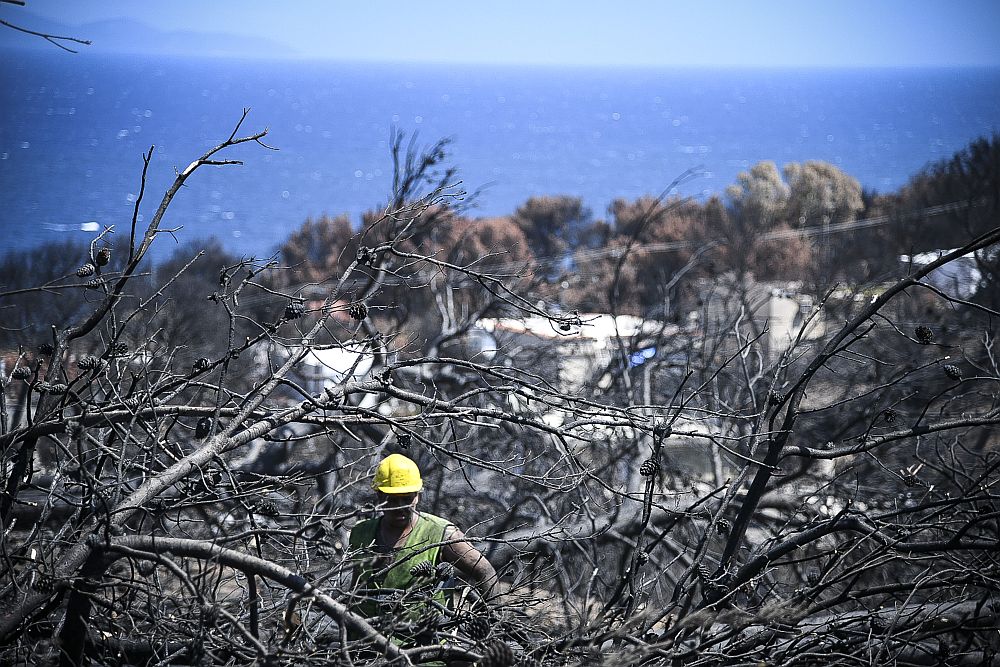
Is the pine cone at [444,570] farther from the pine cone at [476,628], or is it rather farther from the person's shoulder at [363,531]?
the person's shoulder at [363,531]

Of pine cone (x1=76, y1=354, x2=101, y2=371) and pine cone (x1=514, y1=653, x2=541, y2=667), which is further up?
pine cone (x1=76, y1=354, x2=101, y2=371)

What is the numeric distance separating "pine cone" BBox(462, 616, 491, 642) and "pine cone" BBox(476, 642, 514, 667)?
1.05 feet

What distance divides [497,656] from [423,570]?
2.46 feet

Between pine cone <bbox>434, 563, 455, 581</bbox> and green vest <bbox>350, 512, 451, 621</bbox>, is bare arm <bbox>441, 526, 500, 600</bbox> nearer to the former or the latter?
green vest <bbox>350, 512, 451, 621</bbox>

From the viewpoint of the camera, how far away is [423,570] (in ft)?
11.6

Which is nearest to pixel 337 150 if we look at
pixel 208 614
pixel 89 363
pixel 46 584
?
pixel 89 363

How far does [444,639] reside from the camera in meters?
3.29

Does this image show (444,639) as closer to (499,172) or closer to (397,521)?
A: (397,521)

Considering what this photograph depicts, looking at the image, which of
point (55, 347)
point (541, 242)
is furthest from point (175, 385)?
point (541, 242)

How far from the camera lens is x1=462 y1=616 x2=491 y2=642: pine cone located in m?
3.24

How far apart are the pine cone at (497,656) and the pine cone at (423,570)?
635 mm

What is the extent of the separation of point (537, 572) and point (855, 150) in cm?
14464

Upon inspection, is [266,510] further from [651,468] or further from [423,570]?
[651,468]

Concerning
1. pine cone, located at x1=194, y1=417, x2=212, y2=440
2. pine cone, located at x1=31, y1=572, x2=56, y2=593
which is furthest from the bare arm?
pine cone, located at x1=31, y1=572, x2=56, y2=593
